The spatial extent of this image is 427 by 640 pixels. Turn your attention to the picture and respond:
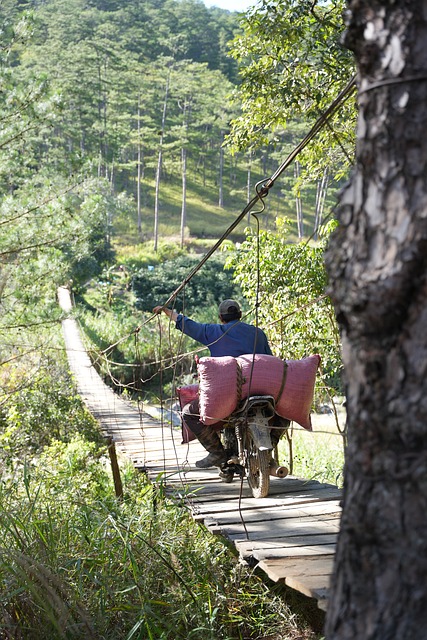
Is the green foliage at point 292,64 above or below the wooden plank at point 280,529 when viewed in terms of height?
above

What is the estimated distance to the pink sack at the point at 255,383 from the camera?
329cm

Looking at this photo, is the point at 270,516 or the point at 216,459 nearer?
the point at 270,516

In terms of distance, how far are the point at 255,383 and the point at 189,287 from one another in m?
16.8

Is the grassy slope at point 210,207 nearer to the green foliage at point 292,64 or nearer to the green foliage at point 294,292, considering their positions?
the green foliage at point 294,292

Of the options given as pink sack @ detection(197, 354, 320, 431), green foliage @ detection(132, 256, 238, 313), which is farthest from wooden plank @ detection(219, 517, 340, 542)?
green foliage @ detection(132, 256, 238, 313)

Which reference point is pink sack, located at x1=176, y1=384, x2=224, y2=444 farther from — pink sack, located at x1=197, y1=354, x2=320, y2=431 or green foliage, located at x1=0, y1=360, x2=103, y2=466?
green foliage, located at x1=0, y1=360, x2=103, y2=466

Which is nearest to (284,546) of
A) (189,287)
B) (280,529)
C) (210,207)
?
(280,529)

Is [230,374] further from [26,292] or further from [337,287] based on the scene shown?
[26,292]

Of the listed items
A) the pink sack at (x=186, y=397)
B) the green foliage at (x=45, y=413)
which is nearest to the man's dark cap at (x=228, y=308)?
the pink sack at (x=186, y=397)

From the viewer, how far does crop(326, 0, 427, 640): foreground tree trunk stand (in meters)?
1.06

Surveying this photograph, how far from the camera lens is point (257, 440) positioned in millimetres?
3350

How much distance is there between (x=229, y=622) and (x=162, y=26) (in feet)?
168

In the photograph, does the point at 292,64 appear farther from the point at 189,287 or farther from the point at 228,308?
the point at 189,287

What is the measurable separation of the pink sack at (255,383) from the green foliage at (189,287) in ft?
50.7
